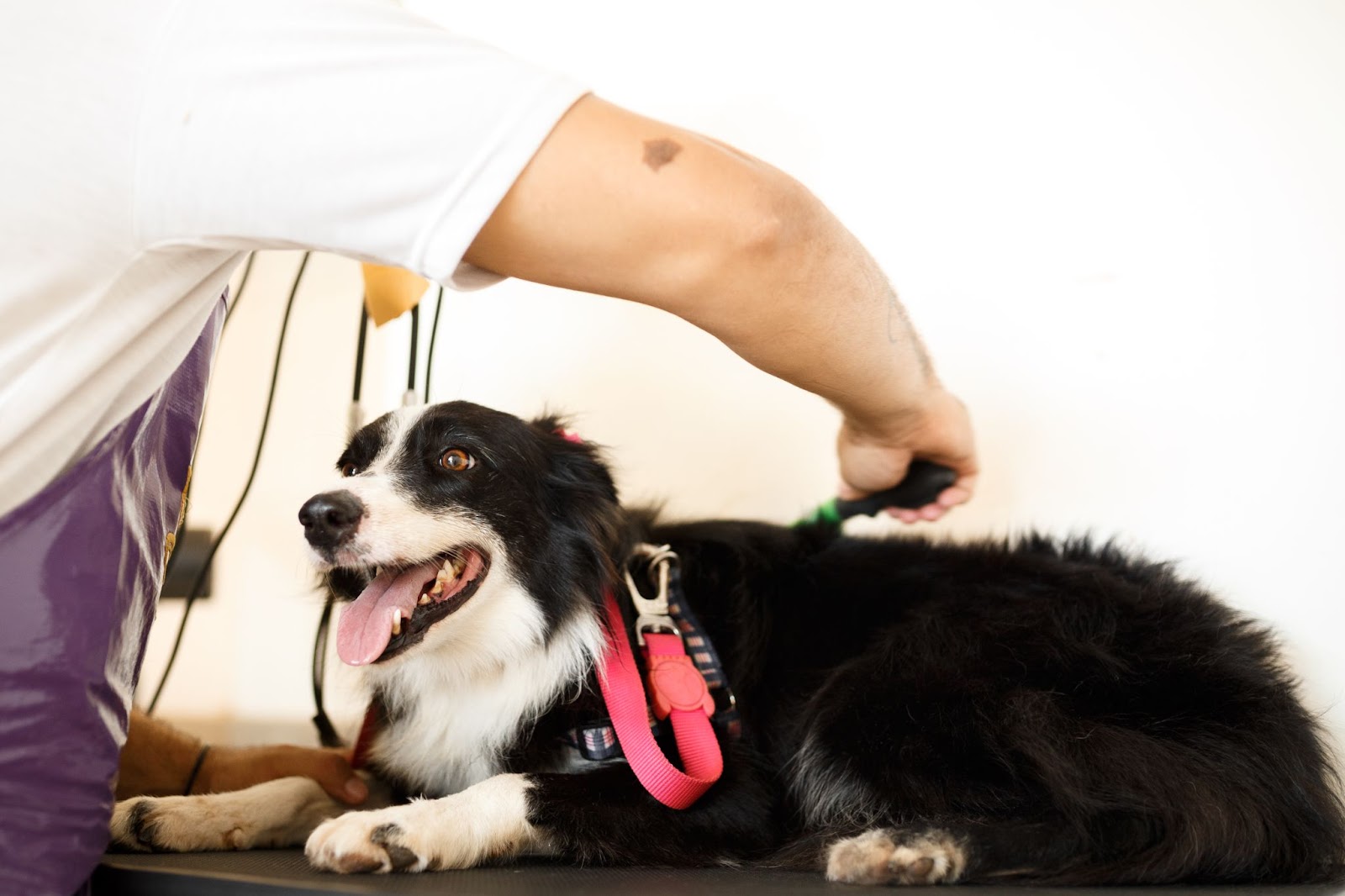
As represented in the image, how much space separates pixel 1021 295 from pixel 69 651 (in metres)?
→ 1.66

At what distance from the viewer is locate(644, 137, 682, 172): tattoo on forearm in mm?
790

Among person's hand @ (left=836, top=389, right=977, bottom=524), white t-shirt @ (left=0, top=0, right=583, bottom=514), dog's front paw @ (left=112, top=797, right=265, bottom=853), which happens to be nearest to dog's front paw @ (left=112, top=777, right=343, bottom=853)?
dog's front paw @ (left=112, top=797, right=265, bottom=853)

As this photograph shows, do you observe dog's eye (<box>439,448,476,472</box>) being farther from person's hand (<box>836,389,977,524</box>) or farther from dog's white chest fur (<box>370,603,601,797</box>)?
person's hand (<box>836,389,977,524</box>)

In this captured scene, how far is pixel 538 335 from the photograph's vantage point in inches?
88.0

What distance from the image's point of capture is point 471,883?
1.02 m

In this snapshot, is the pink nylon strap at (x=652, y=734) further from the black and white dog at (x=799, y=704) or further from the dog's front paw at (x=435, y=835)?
the dog's front paw at (x=435, y=835)

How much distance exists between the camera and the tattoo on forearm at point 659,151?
790 millimetres

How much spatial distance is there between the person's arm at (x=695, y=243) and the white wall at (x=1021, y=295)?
806mm

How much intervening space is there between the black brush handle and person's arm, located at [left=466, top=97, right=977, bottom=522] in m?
0.43

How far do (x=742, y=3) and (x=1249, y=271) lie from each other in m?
1.10

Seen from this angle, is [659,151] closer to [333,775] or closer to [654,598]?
[654,598]

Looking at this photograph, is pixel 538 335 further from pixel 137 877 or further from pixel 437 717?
pixel 137 877

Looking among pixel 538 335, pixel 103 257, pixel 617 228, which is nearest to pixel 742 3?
pixel 538 335

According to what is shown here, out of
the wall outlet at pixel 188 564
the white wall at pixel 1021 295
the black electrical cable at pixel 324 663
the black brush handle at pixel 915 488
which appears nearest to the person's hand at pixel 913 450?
the black brush handle at pixel 915 488
